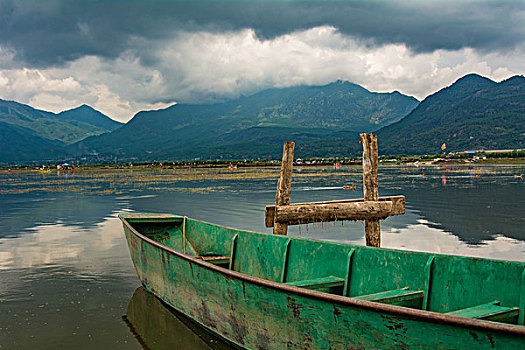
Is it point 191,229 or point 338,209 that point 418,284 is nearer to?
point 338,209

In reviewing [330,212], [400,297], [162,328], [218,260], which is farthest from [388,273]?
[162,328]

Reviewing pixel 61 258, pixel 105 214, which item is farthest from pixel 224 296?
pixel 105 214

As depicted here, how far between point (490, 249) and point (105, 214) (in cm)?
2187

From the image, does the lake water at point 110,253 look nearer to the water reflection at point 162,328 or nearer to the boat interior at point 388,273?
the water reflection at point 162,328

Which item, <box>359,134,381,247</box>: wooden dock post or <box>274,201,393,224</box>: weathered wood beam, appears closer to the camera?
<box>274,201,393,224</box>: weathered wood beam

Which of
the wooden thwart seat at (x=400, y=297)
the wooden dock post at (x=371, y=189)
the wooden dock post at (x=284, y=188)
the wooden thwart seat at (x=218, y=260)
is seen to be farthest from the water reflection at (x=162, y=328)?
the wooden dock post at (x=371, y=189)

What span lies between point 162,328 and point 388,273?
508 centimetres

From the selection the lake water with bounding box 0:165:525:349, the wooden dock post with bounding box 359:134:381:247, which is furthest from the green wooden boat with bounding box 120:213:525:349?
the wooden dock post with bounding box 359:134:381:247

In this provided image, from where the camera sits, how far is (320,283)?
8.23 meters

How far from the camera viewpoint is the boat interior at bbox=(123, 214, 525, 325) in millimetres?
6664

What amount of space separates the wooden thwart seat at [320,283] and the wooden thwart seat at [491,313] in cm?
247

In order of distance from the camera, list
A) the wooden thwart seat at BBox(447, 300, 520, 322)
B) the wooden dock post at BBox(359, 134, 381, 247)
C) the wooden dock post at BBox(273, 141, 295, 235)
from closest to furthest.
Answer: the wooden thwart seat at BBox(447, 300, 520, 322)
the wooden dock post at BBox(273, 141, 295, 235)
the wooden dock post at BBox(359, 134, 381, 247)

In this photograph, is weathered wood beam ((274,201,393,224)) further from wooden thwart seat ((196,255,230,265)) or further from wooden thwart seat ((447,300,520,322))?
wooden thwart seat ((447,300,520,322))

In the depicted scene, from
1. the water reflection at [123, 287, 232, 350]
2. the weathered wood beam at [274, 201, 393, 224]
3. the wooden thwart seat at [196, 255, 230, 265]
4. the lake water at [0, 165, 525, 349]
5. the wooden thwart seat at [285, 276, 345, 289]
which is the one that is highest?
the weathered wood beam at [274, 201, 393, 224]
